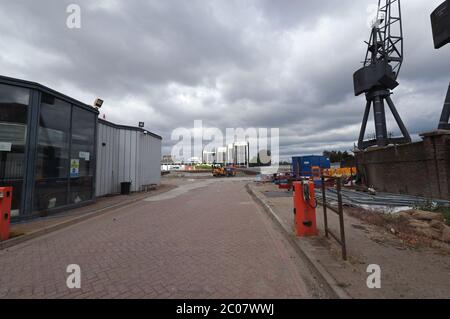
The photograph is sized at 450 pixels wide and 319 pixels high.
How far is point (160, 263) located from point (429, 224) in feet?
22.1

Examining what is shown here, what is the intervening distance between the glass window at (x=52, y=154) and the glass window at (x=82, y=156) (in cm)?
41

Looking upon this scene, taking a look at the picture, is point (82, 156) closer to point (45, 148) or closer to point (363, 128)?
point (45, 148)

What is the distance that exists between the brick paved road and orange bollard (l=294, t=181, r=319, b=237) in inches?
22.9

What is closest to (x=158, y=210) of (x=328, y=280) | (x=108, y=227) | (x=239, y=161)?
(x=108, y=227)

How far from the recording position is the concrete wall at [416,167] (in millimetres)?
10664

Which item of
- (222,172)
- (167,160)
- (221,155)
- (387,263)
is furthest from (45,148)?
(167,160)

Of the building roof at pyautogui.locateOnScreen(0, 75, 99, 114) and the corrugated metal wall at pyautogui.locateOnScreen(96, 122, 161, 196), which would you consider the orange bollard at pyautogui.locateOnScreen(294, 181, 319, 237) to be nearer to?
the building roof at pyautogui.locateOnScreen(0, 75, 99, 114)

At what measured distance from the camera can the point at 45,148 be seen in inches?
333

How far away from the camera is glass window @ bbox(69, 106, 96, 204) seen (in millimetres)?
10000

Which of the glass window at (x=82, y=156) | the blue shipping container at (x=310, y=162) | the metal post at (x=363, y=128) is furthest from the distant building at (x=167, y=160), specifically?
the glass window at (x=82, y=156)

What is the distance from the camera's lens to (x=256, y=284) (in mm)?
3541

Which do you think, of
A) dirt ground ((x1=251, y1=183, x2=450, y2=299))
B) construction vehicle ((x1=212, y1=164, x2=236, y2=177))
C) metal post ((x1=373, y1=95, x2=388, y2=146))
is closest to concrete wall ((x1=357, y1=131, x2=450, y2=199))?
dirt ground ((x1=251, y1=183, x2=450, y2=299))
